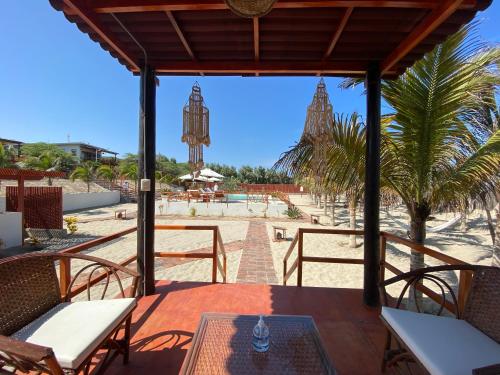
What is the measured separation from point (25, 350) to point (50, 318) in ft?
2.19

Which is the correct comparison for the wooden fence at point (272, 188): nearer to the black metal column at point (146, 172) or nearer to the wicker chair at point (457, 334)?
the black metal column at point (146, 172)

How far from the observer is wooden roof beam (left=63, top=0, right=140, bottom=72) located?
1897 mm

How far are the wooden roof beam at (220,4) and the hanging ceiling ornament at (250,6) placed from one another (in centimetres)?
33

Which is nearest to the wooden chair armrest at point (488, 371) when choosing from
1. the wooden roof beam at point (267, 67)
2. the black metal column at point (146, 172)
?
the wooden roof beam at point (267, 67)

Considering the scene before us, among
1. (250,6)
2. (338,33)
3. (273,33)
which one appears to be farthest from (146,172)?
(338,33)

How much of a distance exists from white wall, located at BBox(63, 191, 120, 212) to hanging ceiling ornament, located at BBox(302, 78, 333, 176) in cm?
1672

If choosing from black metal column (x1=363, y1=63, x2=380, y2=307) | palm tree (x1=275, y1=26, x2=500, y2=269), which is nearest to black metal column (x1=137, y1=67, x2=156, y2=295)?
black metal column (x1=363, y1=63, x2=380, y2=307)

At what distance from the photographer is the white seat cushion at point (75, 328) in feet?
4.30

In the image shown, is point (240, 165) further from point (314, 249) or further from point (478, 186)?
point (478, 186)

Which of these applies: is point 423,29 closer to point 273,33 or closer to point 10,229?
point 273,33

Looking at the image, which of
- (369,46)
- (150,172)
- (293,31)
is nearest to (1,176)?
(150,172)

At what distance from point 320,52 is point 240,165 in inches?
1840

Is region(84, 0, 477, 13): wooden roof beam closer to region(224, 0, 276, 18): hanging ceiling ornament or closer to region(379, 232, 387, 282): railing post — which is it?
region(224, 0, 276, 18): hanging ceiling ornament

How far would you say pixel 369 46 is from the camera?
8.50ft
